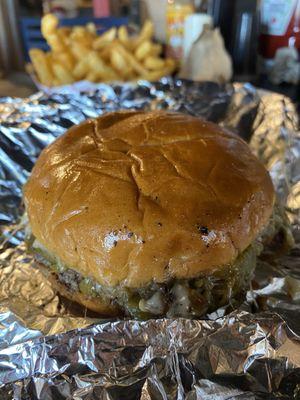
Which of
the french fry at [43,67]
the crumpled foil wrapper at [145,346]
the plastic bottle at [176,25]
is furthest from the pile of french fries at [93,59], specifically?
the crumpled foil wrapper at [145,346]

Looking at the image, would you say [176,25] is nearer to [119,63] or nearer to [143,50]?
[143,50]

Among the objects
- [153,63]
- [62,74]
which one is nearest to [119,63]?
[153,63]

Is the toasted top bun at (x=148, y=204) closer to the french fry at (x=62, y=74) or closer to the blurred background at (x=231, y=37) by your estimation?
the french fry at (x=62, y=74)

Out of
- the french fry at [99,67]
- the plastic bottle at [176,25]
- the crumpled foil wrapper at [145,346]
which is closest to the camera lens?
the crumpled foil wrapper at [145,346]

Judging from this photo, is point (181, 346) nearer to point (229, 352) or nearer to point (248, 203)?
point (229, 352)

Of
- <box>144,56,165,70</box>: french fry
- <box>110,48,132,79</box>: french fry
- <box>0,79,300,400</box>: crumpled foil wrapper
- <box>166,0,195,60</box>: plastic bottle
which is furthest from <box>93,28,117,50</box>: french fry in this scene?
<box>0,79,300,400</box>: crumpled foil wrapper

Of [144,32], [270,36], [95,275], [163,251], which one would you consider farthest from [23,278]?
[270,36]

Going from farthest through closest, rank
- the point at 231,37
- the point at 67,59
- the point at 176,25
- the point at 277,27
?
the point at 176,25 → the point at 231,37 → the point at 277,27 → the point at 67,59
